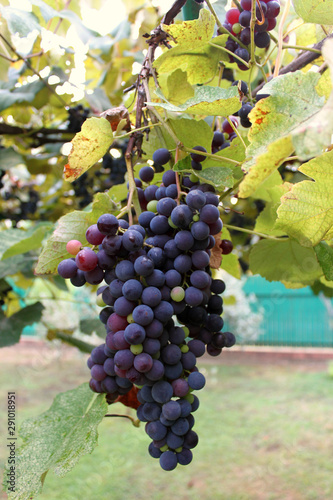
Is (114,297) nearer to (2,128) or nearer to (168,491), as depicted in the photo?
(2,128)

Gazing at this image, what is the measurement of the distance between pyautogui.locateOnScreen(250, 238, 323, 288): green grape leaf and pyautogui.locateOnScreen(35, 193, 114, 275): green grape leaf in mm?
389

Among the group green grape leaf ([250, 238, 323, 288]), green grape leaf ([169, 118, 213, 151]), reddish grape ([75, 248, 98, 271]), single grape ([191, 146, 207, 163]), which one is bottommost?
green grape leaf ([250, 238, 323, 288])

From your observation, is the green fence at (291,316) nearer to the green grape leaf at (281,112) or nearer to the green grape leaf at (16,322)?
the green grape leaf at (16,322)

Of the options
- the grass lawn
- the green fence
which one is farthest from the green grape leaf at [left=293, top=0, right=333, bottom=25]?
the green fence

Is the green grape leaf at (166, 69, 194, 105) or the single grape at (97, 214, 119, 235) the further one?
the green grape leaf at (166, 69, 194, 105)

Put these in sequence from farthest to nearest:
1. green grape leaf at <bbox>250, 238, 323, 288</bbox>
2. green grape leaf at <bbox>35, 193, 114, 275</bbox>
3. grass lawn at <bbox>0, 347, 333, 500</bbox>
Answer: grass lawn at <bbox>0, 347, 333, 500</bbox>, green grape leaf at <bbox>250, 238, 323, 288</bbox>, green grape leaf at <bbox>35, 193, 114, 275</bbox>

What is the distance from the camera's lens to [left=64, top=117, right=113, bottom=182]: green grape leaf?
→ 598mm

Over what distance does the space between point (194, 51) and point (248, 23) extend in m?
0.11

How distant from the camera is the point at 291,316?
30.0 ft

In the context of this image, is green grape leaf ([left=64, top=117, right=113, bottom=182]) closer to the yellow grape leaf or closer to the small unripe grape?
the small unripe grape

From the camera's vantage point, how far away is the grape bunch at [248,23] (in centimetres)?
74

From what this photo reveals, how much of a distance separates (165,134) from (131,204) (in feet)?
0.55

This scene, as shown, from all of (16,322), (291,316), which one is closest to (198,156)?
(16,322)

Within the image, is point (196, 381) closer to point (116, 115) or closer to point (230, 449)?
point (116, 115)
